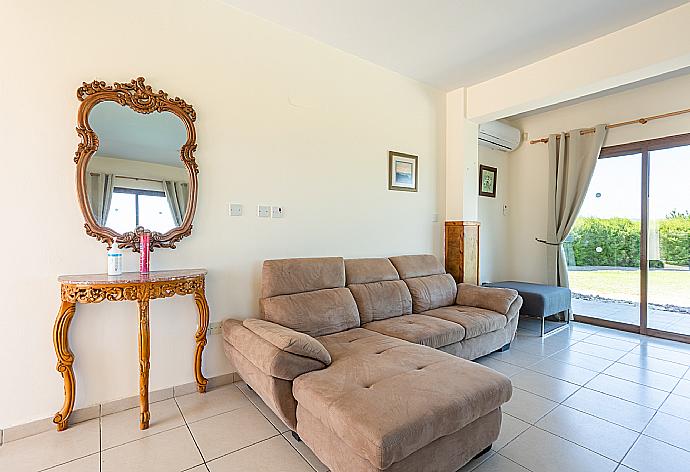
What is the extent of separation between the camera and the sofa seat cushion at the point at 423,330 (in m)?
2.69

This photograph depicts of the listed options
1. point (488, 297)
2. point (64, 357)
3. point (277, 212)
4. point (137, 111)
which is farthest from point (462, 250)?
point (64, 357)

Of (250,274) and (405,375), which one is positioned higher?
(250,274)

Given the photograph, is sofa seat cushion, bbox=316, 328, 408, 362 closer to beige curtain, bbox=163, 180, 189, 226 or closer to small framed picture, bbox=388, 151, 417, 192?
beige curtain, bbox=163, 180, 189, 226

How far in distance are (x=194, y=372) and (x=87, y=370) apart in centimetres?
65

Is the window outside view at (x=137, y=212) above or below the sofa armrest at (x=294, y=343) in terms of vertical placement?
above

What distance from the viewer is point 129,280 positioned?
6.57 ft

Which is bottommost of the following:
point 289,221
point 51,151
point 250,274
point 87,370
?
point 87,370

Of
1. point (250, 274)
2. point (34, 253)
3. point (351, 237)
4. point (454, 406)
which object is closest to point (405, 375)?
point (454, 406)

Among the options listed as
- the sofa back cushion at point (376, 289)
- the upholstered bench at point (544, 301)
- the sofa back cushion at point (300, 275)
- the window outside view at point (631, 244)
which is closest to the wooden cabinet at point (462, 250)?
the upholstered bench at point (544, 301)

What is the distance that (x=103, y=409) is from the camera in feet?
7.37

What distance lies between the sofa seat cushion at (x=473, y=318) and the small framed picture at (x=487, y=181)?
2127mm

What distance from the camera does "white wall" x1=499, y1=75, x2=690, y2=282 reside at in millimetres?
3914

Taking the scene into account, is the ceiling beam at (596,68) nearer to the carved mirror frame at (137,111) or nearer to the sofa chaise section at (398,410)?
the sofa chaise section at (398,410)

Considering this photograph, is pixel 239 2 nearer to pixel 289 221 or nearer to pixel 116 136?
pixel 116 136
